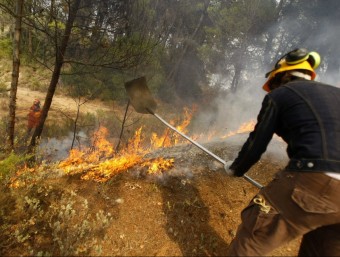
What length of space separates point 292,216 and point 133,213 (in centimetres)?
198

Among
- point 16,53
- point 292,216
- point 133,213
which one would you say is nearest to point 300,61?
point 292,216

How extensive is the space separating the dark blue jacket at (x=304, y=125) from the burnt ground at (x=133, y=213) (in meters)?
1.36

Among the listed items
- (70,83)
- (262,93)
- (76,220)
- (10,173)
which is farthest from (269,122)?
(262,93)


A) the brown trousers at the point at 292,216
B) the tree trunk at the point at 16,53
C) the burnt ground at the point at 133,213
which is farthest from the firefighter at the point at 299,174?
the tree trunk at the point at 16,53

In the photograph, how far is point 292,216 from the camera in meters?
2.15

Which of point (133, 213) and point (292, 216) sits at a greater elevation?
point (292, 216)

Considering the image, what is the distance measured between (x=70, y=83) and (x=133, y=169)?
45.9ft

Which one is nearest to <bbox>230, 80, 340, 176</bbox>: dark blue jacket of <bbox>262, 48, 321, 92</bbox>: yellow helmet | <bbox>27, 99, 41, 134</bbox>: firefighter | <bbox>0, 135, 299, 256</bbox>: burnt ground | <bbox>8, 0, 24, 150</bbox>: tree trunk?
<bbox>262, 48, 321, 92</bbox>: yellow helmet

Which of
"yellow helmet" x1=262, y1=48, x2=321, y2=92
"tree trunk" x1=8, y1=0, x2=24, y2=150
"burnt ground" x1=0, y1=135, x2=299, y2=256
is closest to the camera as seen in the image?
"yellow helmet" x1=262, y1=48, x2=321, y2=92

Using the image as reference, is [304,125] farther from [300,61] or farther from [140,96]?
[140,96]

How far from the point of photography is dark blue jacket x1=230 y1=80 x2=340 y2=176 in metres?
2.08

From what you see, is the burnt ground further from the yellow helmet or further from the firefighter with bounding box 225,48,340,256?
the yellow helmet

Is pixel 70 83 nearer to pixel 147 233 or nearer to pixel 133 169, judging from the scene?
pixel 133 169

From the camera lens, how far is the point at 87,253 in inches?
109
